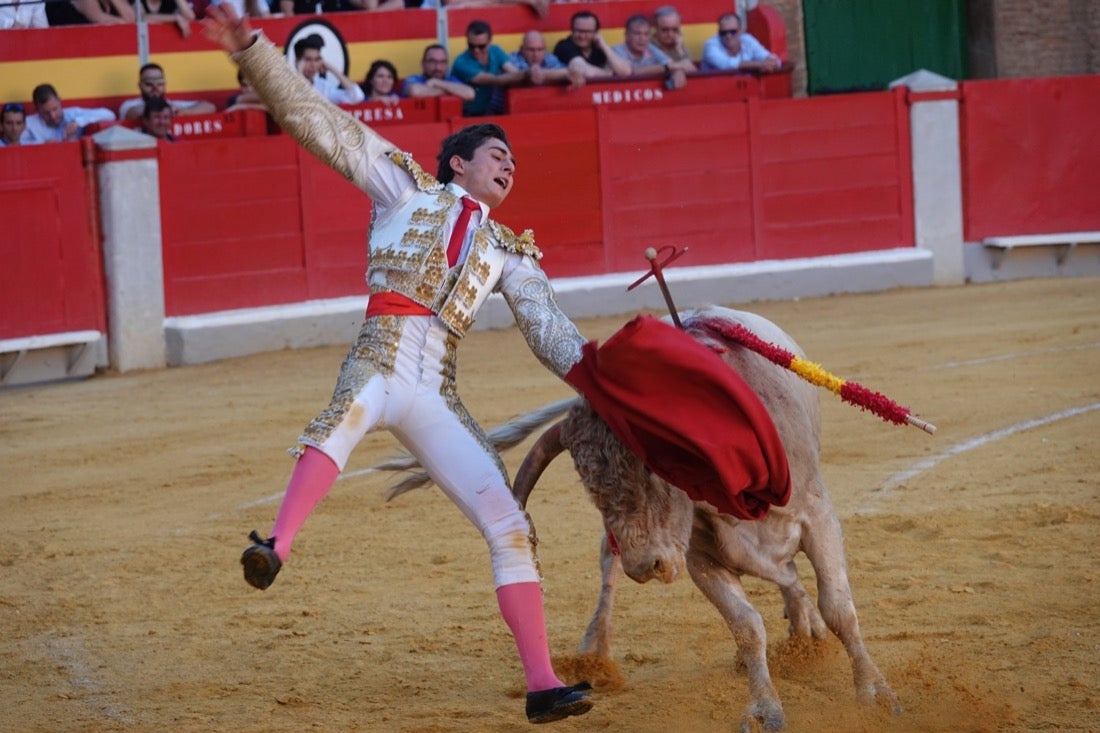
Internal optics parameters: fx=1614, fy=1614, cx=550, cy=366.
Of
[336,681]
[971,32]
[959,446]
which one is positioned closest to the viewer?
[336,681]

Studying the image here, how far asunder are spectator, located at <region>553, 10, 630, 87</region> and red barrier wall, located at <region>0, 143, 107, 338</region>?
316 cm

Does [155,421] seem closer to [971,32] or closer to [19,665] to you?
[19,665]

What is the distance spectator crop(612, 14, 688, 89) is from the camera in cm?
1044

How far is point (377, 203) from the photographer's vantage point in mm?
3506

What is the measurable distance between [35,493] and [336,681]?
107 inches

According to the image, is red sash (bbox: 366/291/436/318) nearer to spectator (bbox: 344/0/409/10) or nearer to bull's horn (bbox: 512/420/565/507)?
bull's horn (bbox: 512/420/565/507)

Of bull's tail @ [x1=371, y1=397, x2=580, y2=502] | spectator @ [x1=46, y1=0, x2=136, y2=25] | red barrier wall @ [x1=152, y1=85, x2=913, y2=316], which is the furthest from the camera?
spectator @ [x1=46, y1=0, x2=136, y2=25]

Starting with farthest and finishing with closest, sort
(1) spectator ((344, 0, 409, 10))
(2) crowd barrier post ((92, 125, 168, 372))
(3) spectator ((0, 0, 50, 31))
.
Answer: (1) spectator ((344, 0, 409, 10)), (3) spectator ((0, 0, 50, 31)), (2) crowd barrier post ((92, 125, 168, 372))

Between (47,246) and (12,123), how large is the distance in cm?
68

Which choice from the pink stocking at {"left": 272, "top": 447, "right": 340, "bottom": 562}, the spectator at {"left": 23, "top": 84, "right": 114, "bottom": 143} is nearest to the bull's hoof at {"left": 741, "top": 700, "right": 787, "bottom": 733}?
the pink stocking at {"left": 272, "top": 447, "right": 340, "bottom": 562}

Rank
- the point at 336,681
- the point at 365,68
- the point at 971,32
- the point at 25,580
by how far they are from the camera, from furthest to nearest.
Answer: the point at 971,32 → the point at 365,68 → the point at 25,580 → the point at 336,681

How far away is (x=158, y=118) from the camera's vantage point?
9.08m

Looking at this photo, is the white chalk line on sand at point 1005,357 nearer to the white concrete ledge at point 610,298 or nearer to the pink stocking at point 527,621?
the white concrete ledge at point 610,298

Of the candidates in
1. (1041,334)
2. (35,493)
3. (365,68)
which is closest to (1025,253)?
(1041,334)
